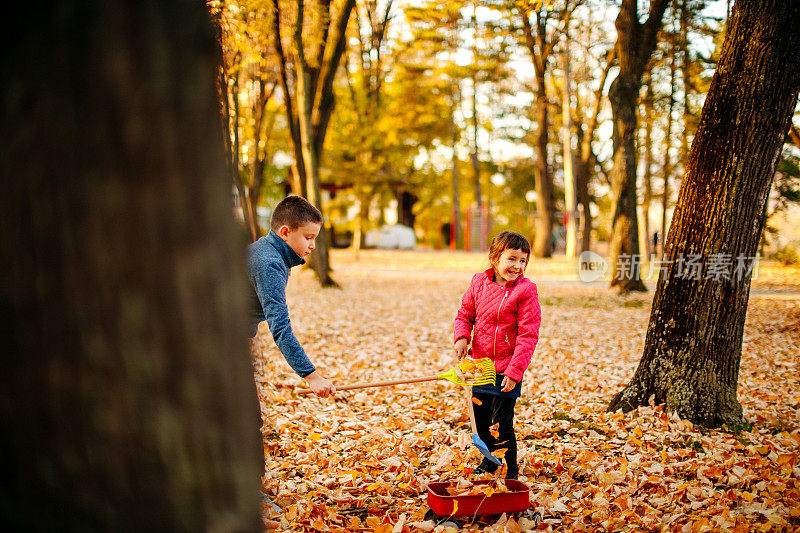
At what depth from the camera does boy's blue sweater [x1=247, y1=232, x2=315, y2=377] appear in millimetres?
3037

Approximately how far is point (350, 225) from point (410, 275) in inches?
220

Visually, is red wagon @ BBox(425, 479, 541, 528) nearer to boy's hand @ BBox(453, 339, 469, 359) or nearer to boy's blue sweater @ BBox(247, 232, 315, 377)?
boy's hand @ BBox(453, 339, 469, 359)

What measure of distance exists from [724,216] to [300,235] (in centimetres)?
327

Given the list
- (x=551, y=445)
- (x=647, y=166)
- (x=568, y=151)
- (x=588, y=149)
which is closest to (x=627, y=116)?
(x=588, y=149)

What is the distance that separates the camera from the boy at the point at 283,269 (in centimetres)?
304

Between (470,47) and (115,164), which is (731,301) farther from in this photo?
(470,47)

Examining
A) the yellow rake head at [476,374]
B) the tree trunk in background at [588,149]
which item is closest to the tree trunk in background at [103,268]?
the yellow rake head at [476,374]

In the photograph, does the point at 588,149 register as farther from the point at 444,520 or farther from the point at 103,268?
the point at 103,268

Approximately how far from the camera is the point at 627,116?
40.5 feet

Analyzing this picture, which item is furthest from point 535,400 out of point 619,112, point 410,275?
point 410,275

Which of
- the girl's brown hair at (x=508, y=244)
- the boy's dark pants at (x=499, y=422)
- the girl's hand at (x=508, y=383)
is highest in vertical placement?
the girl's brown hair at (x=508, y=244)

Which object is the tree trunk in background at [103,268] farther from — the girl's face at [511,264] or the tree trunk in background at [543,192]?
the tree trunk in background at [543,192]

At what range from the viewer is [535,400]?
5.67 m

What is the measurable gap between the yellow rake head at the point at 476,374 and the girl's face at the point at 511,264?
54 cm
